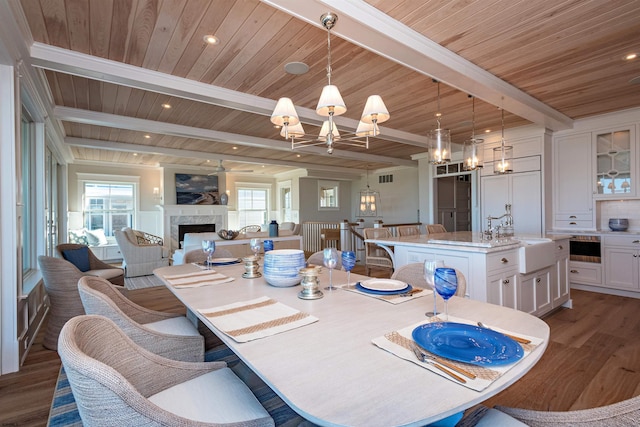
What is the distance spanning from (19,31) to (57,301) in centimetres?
210

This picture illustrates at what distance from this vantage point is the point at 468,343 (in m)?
0.92

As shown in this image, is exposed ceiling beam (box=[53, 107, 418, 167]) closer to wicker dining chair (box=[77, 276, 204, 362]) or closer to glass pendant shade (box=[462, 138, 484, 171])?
glass pendant shade (box=[462, 138, 484, 171])

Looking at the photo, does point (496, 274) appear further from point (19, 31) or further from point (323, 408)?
point (19, 31)

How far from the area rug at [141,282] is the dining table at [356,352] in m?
4.08

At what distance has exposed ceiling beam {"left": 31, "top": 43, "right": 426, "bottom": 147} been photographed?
2.52m

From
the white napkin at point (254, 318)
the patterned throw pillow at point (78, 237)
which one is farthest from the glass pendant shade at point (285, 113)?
the patterned throw pillow at point (78, 237)

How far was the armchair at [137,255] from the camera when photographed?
5664mm

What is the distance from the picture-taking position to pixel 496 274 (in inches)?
101

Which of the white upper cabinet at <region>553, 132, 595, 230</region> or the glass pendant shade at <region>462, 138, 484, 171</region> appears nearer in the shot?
the glass pendant shade at <region>462, 138, 484, 171</region>

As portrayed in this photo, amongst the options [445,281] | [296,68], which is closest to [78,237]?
[296,68]

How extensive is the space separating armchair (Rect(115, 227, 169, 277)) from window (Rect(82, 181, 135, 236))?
2.98 metres

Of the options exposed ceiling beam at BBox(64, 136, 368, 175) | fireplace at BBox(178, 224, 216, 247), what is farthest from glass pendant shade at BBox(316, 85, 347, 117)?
fireplace at BBox(178, 224, 216, 247)

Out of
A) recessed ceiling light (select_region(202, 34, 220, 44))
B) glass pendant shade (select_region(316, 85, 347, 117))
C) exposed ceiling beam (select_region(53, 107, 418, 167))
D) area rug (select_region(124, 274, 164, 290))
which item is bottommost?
area rug (select_region(124, 274, 164, 290))

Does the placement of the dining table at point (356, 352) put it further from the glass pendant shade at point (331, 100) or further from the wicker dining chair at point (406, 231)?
the wicker dining chair at point (406, 231)
